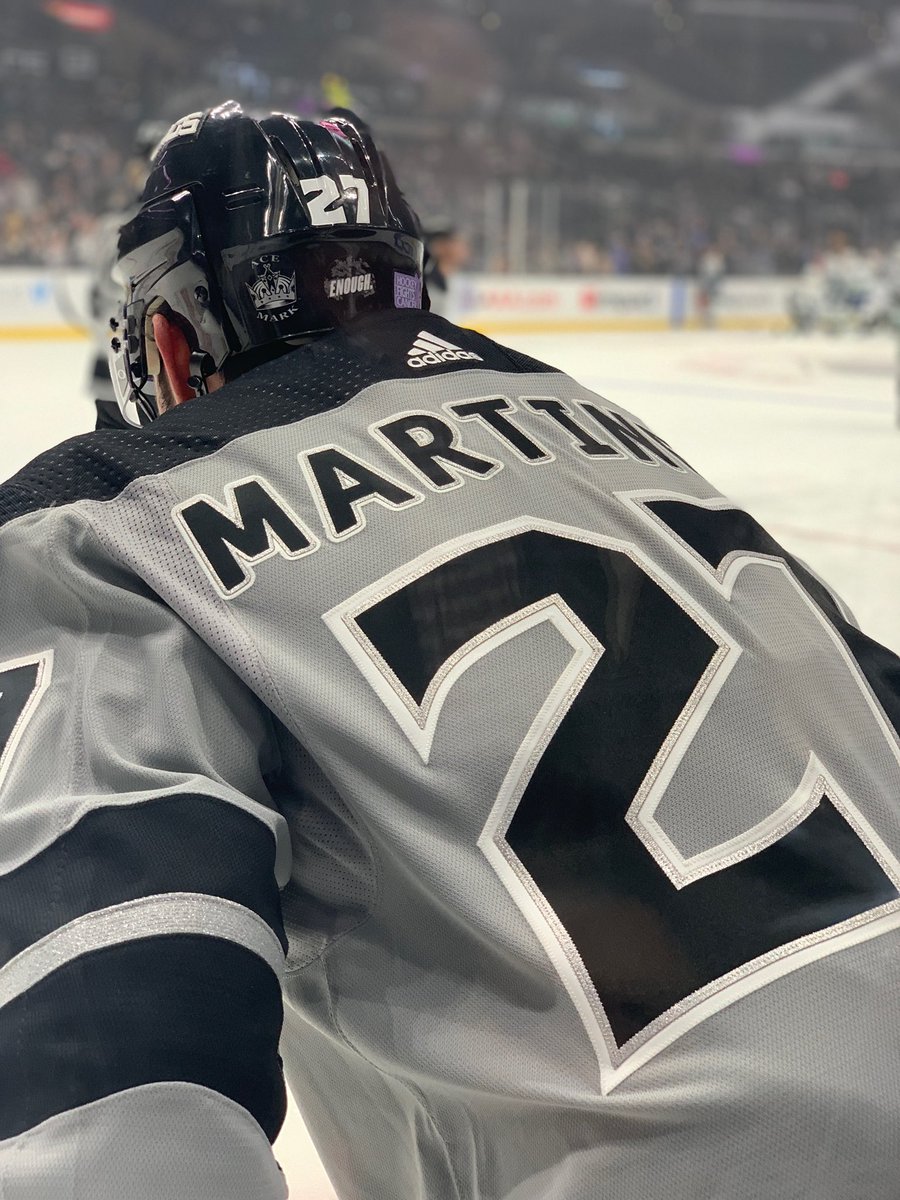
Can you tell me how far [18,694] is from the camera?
2.46 feet

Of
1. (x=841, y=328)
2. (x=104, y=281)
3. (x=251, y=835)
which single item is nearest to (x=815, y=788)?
(x=251, y=835)

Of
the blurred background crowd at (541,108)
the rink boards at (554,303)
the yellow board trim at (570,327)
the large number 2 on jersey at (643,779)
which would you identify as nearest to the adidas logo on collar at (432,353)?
the large number 2 on jersey at (643,779)

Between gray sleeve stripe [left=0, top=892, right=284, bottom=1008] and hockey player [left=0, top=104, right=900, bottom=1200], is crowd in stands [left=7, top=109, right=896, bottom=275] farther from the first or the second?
gray sleeve stripe [left=0, top=892, right=284, bottom=1008]

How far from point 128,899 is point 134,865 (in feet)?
0.06

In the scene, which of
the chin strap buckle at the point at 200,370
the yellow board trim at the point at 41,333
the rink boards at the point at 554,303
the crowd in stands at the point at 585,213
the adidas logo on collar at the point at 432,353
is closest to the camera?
the adidas logo on collar at the point at 432,353

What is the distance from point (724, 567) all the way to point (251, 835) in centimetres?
34

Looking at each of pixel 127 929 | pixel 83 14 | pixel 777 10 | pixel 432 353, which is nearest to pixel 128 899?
pixel 127 929

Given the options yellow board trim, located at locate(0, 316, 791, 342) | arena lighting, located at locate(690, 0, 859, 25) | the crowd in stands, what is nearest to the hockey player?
the crowd in stands

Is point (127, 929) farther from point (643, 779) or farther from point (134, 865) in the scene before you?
point (643, 779)

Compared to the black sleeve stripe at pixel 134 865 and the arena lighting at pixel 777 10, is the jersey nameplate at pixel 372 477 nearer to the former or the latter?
the black sleeve stripe at pixel 134 865

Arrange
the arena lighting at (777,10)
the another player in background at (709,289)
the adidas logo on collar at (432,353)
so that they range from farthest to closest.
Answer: the arena lighting at (777,10) → the another player in background at (709,289) → the adidas logo on collar at (432,353)

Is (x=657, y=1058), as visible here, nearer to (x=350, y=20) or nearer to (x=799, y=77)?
(x=350, y=20)

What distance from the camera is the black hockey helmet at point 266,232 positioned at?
980 mm

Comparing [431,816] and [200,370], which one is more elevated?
[200,370]
